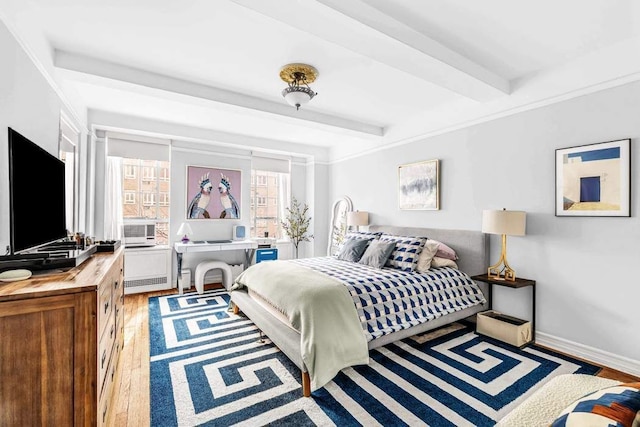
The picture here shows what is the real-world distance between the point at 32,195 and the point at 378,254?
9.86ft

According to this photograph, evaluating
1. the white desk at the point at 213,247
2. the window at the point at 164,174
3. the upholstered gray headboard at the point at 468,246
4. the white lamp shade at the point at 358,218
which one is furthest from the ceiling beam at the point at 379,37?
the window at the point at 164,174

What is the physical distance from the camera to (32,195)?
1.70 metres

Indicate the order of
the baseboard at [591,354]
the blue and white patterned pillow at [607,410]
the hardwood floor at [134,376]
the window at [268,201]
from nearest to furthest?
1. the blue and white patterned pillow at [607,410]
2. the hardwood floor at [134,376]
3. the baseboard at [591,354]
4. the window at [268,201]

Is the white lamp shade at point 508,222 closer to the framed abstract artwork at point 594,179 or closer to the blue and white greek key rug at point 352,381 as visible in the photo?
the framed abstract artwork at point 594,179

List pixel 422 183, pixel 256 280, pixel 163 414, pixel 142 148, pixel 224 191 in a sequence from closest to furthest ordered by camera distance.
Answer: pixel 163 414
pixel 256 280
pixel 422 183
pixel 142 148
pixel 224 191

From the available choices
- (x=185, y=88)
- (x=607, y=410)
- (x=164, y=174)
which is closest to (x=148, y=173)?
(x=164, y=174)

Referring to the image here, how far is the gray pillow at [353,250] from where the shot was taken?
3.90 metres

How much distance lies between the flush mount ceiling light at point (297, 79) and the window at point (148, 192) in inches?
117

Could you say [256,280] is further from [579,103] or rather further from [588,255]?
[579,103]

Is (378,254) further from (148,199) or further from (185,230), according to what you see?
(148,199)

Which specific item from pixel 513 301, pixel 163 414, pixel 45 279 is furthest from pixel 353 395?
pixel 513 301

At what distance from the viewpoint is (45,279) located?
1.44m

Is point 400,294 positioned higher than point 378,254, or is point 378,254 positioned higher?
point 378,254

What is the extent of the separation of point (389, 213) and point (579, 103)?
255cm
